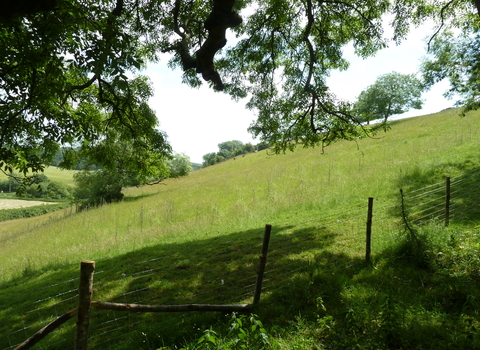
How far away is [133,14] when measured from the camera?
10.4 metres

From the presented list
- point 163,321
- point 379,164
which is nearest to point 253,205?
point 379,164

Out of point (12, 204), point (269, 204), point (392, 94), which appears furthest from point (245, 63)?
point (12, 204)

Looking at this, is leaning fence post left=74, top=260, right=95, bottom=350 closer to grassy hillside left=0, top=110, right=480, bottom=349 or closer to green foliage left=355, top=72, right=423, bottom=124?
grassy hillside left=0, top=110, right=480, bottom=349

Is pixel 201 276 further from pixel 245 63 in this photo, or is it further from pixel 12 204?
pixel 12 204

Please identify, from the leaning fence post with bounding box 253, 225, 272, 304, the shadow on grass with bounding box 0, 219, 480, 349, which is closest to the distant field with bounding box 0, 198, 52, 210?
the shadow on grass with bounding box 0, 219, 480, 349

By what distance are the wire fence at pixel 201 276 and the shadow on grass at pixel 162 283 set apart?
2 cm

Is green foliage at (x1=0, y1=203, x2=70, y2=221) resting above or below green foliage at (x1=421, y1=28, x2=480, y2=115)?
below

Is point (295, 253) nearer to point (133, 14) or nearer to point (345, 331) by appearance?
point (345, 331)

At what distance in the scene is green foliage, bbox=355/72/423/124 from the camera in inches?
2085

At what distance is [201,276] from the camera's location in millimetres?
7238

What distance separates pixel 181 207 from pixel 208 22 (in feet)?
49.2

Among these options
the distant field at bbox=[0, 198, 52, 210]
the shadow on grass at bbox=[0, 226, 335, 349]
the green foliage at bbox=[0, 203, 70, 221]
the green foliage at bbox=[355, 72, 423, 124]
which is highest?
the green foliage at bbox=[355, 72, 423, 124]

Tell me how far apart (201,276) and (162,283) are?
1.00 metres

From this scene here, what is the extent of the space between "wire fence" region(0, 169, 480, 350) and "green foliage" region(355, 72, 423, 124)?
48429mm
